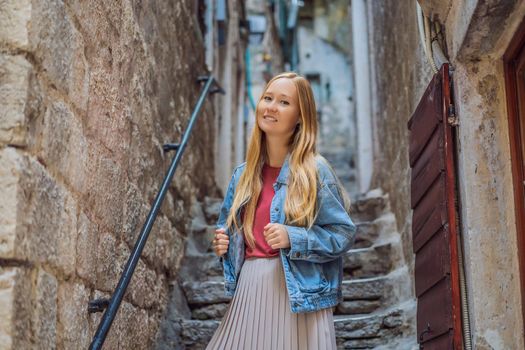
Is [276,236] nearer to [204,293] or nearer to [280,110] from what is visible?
[280,110]

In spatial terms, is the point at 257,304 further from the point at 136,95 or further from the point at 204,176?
the point at 204,176

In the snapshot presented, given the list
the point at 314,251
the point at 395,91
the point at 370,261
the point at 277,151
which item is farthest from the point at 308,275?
the point at 395,91

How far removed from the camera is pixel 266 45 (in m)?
11.7

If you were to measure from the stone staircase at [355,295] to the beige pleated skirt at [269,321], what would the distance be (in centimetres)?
115

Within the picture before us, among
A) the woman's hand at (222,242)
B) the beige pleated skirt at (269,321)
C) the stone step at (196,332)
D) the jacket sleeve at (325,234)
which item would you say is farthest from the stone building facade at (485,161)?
the stone step at (196,332)

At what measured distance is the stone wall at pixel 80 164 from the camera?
5.66ft

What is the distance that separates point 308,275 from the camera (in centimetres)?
226

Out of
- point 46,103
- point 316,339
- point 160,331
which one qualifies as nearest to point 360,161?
point 160,331

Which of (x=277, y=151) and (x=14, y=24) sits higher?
(x=14, y=24)

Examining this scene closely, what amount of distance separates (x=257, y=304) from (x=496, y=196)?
0.90 metres

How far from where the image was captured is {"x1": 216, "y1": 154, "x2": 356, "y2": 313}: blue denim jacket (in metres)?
2.21

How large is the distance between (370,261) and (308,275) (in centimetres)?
206

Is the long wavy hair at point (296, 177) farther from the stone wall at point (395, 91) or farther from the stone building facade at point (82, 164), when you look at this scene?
the stone wall at point (395, 91)

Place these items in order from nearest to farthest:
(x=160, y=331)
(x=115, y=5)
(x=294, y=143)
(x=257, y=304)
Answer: (x=257, y=304) < (x=294, y=143) < (x=115, y=5) < (x=160, y=331)
